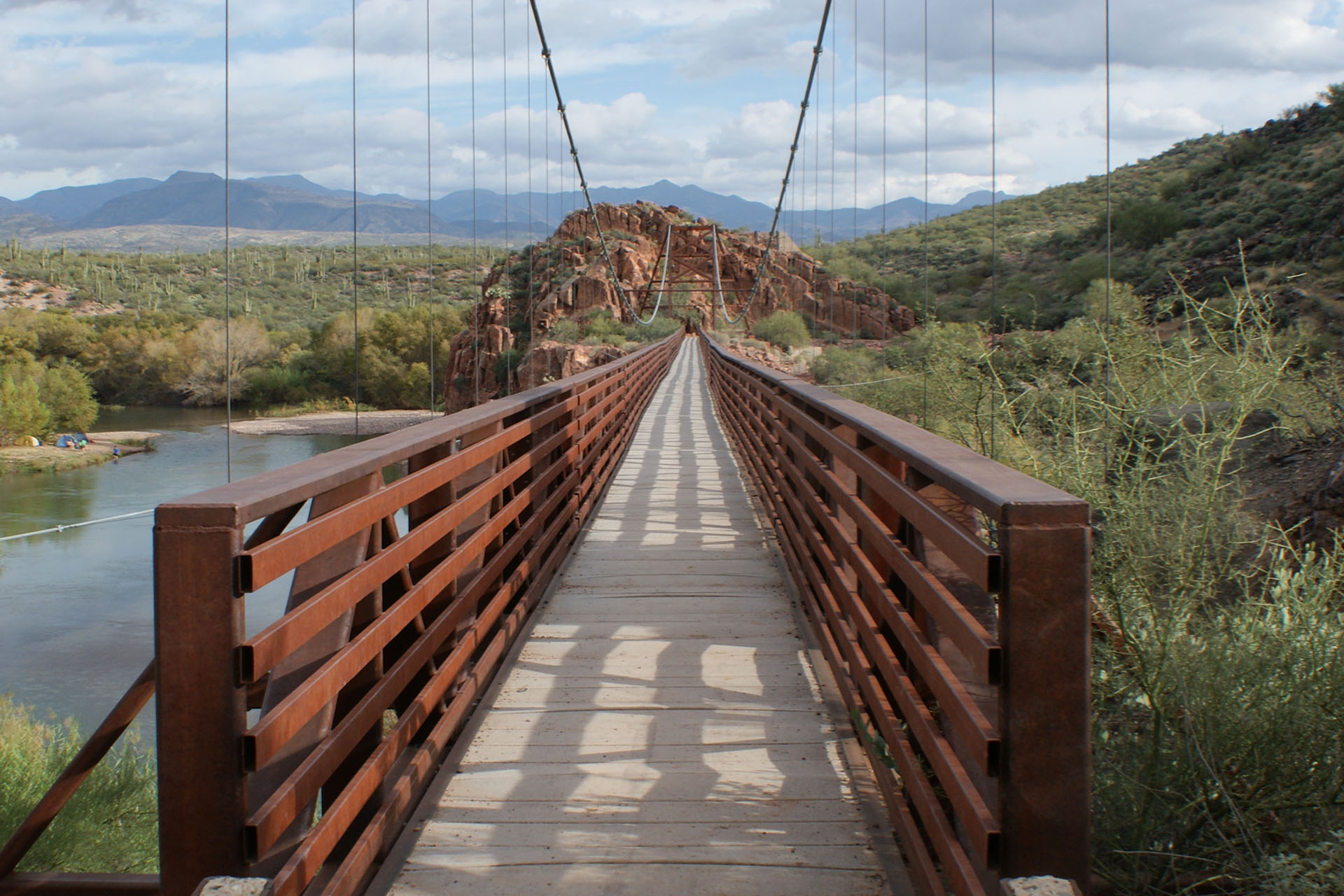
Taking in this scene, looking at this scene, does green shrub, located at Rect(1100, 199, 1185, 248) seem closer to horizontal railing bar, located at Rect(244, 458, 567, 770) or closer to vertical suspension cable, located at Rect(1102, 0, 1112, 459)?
vertical suspension cable, located at Rect(1102, 0, 1112, 459)

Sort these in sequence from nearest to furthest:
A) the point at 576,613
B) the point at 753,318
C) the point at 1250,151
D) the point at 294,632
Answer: the point at 294,632 → the point at 576,613 → the point at 1250,151 → the point at 753,318

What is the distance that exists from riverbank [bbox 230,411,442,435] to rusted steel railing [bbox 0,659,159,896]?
37260 mm

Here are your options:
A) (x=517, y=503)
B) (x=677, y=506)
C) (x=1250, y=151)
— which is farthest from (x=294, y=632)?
(x=1250, y=151)

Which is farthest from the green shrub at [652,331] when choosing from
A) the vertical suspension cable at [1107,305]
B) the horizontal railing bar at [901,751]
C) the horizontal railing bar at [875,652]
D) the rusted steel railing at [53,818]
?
the rusted steel railing at [53,818]

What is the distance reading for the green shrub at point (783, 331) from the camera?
34.1 meters

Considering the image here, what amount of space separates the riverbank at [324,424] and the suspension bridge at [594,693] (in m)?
36.4

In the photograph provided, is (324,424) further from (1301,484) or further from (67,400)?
(1301,484)

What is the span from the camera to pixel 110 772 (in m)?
9.56

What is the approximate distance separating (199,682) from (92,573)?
31.0m

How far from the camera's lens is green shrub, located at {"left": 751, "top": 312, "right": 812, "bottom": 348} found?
34125mm

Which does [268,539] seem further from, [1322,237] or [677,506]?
[1322,237]

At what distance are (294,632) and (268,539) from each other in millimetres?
193

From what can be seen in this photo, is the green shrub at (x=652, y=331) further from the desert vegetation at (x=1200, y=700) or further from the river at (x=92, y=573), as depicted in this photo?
the desert vegetation at (x=1200, y=700)

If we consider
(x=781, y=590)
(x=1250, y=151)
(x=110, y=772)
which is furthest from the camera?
(x=1250, y=151)
